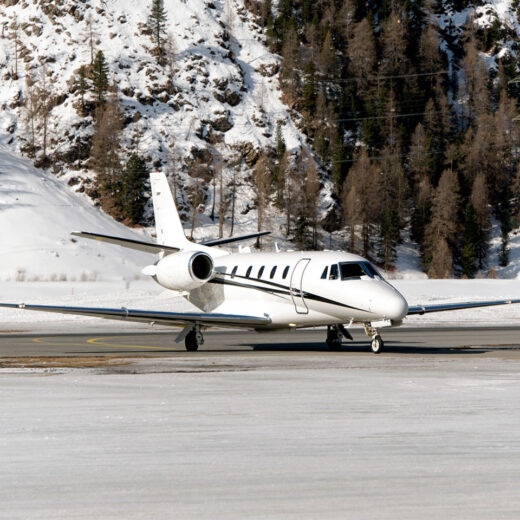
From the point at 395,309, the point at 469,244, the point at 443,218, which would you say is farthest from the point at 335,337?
the point at 443,218

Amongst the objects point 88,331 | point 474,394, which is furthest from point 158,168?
point 474,394

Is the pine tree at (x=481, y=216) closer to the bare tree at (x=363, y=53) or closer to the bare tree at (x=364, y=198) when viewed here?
the bare tree at (x=364, y=198)

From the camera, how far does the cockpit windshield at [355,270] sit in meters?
21.0

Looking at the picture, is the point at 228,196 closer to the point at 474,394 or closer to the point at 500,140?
the point at 500,140

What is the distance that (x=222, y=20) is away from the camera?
425 feet

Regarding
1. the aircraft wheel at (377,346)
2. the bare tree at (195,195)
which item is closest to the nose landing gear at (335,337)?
the aircraft wheel at (377,346)

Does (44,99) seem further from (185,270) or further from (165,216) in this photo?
(185,270)

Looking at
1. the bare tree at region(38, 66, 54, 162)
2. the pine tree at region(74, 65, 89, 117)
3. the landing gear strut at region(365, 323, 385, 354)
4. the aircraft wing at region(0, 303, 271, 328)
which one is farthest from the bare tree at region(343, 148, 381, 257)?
the landing gear strut at region(365, 323, 385, 354)

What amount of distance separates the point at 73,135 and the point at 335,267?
91845 mm

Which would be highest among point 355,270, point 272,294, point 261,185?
point 261,185

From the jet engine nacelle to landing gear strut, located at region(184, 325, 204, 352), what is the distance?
179 centimetres

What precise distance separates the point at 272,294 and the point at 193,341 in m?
2.54

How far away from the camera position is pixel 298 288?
21.7m

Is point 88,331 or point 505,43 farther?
point 505,43
